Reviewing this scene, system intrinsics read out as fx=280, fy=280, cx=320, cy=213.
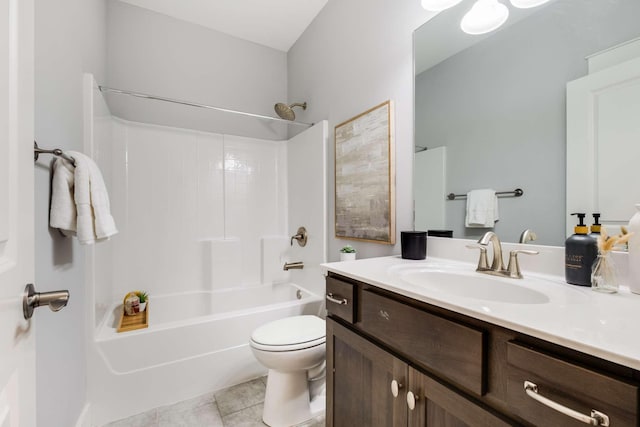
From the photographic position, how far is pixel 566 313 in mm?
604

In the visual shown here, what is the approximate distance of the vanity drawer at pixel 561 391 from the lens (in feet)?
1.42

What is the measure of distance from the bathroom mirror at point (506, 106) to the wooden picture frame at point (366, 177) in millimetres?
178

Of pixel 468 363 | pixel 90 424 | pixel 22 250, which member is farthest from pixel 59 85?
pixel 468 363

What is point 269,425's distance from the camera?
4.71ft

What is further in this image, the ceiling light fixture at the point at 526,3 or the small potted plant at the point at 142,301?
the small potted plant at the point at 142,301

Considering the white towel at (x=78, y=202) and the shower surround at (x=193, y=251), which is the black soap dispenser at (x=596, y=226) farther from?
the white towel at (x=78, y=202)

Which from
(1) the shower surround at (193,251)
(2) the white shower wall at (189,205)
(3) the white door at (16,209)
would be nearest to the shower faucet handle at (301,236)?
(1) the shower surround at (193,251)

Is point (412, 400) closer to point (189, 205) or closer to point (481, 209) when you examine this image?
point (481, 209)

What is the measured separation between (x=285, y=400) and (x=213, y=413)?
429 mm

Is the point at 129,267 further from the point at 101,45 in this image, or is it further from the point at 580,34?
the point at 580,34

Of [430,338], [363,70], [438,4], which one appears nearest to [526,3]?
[438,4]

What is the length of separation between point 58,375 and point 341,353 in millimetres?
1099

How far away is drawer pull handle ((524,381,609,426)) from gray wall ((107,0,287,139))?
8.50 feet

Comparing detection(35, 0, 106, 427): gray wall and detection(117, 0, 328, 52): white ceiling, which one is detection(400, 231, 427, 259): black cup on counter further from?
detection(117, 0, 328, 52): white ceiling
